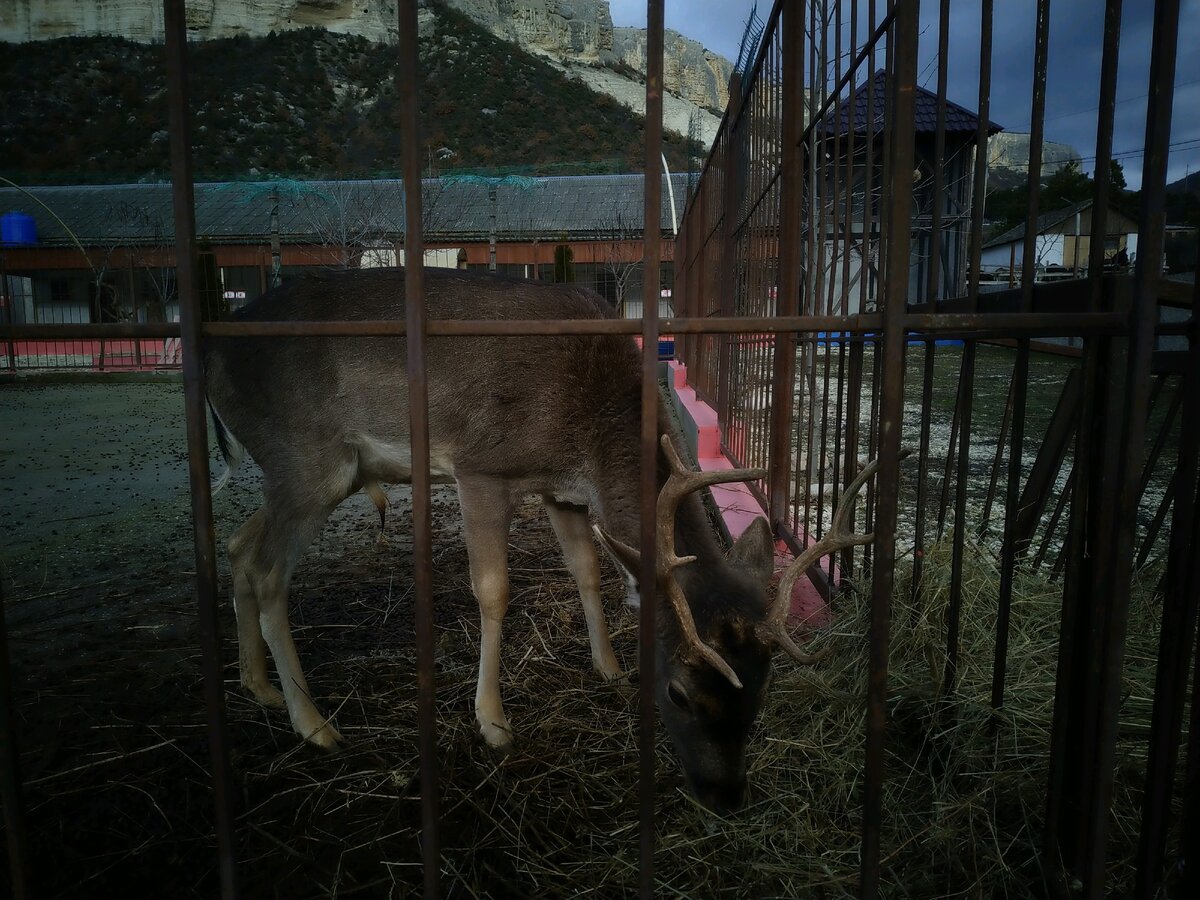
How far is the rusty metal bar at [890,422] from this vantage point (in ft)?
4.88

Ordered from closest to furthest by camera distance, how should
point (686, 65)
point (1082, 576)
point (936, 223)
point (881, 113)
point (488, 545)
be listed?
1. point (1082, 576)
2. point (936, 223)
3. point (488, 545)
4. point (881, 113)
5. point (686, 65)

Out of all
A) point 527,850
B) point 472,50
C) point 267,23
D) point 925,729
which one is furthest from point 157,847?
point 267,23

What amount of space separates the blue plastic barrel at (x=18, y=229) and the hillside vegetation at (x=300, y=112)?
64.1ft

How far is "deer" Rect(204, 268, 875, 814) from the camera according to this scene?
11.0 feet

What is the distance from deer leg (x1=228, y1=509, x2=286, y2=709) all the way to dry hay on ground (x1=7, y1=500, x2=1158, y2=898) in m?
0.09

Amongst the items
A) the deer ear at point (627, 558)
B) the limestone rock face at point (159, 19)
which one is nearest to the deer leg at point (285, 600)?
the deer ear at point (627, 558)

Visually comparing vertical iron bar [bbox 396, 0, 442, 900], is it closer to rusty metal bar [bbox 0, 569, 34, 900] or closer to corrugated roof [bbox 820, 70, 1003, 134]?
rusty metal bar [bbox 0, 569, 34, 900]

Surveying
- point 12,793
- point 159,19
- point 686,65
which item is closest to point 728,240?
point 12,793

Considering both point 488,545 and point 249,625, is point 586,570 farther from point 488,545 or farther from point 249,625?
point 249,625

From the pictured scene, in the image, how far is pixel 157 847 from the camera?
250 centimetres

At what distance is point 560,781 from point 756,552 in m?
1.21

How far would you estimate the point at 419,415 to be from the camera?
1.55m

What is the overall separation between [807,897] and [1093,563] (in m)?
1.23

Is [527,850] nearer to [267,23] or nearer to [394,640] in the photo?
[394,640]
